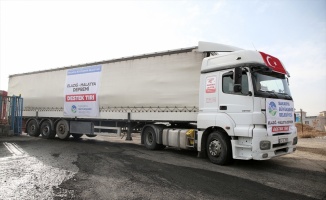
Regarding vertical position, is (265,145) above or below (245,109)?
below

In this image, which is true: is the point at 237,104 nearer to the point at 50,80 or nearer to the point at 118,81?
the point at 118,81

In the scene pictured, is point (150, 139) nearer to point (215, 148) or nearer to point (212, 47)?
point (215, 148)

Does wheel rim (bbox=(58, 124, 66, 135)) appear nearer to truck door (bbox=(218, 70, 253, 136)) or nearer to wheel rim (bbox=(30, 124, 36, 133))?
wheel rim (bbox=(30, 124, 36, 133))

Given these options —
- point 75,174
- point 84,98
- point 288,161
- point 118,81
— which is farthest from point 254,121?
point 84,98

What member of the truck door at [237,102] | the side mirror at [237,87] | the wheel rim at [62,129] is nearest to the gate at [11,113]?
the wheel rim at [62,129]

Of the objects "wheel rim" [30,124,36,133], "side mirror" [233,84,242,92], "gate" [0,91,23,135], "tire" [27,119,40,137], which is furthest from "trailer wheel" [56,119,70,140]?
"side mirror" [233,84,242,92]

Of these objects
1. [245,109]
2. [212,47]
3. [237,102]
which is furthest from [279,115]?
[212,47]

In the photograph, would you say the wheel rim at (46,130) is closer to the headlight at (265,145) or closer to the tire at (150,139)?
the tire at (150,139)

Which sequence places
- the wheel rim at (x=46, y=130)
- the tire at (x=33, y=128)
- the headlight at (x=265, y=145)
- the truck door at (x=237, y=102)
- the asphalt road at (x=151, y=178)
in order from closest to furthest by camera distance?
the asphalt road at (x=151, y=178) < the headlight at (x=265, y=145) < the truck door at (x=237, y=102) < the wheel rim at (x=46, y=130) < the tire at (x=33, y=128)

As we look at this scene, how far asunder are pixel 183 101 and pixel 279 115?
3.04 metres

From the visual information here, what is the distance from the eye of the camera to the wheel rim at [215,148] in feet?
22.9

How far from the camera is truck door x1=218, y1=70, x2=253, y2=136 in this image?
6387 millimetres

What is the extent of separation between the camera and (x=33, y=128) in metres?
13.6

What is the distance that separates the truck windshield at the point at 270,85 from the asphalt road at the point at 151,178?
6.75ft
